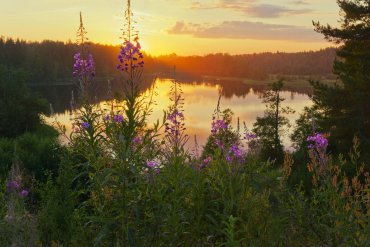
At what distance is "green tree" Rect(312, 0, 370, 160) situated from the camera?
21016mm

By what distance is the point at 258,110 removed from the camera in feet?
212

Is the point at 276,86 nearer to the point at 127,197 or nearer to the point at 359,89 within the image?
the point at 359,89

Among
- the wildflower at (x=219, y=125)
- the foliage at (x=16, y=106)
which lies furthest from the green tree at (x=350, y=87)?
the foliage at (x=16, y=106)

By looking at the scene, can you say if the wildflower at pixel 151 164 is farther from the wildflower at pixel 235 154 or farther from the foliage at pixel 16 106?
the foliage at pixel 16 106

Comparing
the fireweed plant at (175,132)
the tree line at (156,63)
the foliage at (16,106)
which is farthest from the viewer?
the tree line at (156,63)

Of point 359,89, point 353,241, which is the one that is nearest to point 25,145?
point 359,89

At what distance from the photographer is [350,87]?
21641 mm

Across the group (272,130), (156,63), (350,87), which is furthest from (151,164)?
(156,63)

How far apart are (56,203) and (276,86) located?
28.3 metres

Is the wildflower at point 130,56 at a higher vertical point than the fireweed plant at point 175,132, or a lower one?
higher

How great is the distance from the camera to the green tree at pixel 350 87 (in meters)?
21.0

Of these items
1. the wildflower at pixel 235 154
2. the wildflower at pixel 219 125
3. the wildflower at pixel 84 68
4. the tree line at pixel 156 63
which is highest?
the tree line at pixel 156 63

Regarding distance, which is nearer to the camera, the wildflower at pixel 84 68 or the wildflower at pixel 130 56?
the wildflower at pixel 130 56

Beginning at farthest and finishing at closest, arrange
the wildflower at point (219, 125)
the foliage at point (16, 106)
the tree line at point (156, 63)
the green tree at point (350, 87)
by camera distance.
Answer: the tree line at point (156, 63) < the foliage at point (16, 106) < the green tree at point (350, 87) < the wildflower at point (219, 125)
